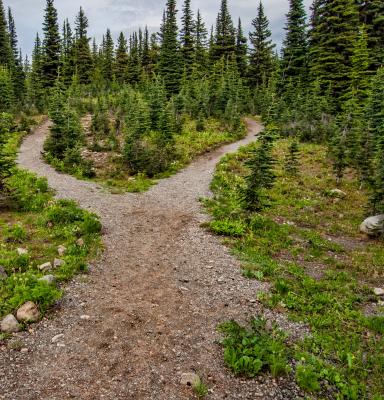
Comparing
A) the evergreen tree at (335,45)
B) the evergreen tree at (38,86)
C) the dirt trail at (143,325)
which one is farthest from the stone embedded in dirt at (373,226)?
the evergreen tree at (38,86)

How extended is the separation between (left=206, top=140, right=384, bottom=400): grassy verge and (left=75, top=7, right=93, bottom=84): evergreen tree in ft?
159

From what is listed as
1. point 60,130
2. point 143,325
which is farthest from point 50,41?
point 143,325

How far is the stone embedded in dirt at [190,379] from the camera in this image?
6.16 metres

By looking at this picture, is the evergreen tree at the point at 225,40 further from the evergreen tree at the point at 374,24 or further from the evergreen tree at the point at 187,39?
the evergreen tree at the point at 374,24

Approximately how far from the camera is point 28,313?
7637 mm

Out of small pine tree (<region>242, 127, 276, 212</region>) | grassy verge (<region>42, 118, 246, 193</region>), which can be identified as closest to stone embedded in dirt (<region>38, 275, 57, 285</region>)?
small pine tree (<region>242, 127, 276, 212</region>)

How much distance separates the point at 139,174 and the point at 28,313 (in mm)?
15603

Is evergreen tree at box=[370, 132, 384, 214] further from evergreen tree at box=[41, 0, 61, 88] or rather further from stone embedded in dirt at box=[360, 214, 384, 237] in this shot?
evergreen tree at box=[41, 0, 61, 88]

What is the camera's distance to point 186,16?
57000 millimetres

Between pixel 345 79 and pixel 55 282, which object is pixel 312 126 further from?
pixel 55 282

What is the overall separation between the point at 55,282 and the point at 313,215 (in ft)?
43.5

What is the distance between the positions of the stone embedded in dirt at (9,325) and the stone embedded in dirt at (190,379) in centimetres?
370

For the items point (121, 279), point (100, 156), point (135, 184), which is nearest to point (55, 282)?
point (121, 279)

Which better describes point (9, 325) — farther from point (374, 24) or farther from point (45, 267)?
point (374, 24)
